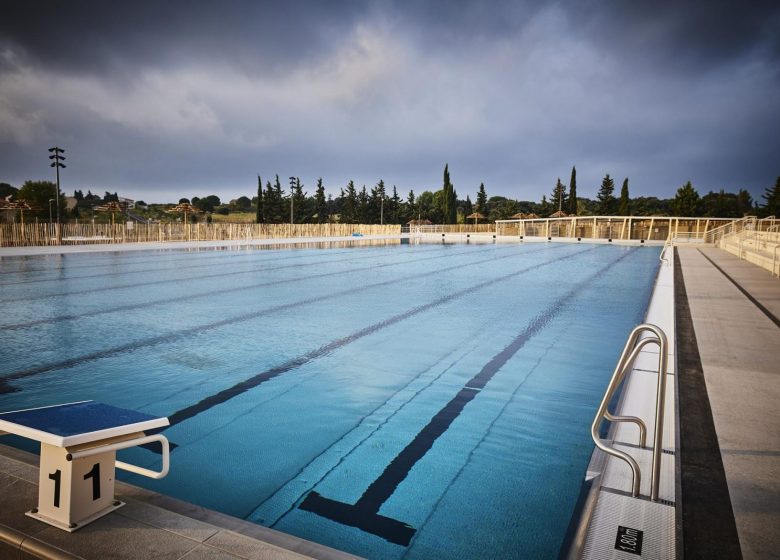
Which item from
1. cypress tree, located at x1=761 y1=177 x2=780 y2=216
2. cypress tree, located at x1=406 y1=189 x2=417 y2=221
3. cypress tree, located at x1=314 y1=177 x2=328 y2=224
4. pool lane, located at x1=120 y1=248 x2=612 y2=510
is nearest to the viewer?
pool lane, located at x1=120 y1=248 x2=612 y2=510

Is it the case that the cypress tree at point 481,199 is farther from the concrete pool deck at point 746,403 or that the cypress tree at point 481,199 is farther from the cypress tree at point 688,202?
the concrete pool deck at point 746,403

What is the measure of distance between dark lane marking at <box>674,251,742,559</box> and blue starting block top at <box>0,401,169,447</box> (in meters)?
1.92

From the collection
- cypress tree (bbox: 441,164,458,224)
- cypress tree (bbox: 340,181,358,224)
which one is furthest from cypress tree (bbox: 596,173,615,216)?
cypress tree (bbox: 340,181,358,224)

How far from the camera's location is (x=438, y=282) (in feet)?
35.0

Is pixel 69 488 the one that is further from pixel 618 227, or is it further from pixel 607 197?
pixel 607 197

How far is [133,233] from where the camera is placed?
2280 cm

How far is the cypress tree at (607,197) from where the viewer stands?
58.4 meters

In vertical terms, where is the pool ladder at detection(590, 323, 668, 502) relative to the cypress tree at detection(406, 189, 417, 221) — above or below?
below

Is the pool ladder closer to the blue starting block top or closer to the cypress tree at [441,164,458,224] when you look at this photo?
the blue starting block top

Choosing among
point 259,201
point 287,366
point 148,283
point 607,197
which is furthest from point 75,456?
point 607,197

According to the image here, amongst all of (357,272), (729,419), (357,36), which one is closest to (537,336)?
(729,419)

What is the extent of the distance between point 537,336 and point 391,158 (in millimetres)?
62113

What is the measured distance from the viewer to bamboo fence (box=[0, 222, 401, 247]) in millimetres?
18938

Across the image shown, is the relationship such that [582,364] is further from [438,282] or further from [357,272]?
[357,272]
